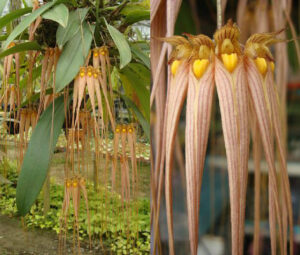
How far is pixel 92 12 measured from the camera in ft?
2.86

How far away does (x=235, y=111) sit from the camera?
25cm

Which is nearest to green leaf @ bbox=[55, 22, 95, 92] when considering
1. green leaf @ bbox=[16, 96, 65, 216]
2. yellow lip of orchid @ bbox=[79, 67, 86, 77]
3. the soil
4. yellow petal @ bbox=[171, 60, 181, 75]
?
yellow lip of orchid @ bbox=[79, 67, 86, 77]

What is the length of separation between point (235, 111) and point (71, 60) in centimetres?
50

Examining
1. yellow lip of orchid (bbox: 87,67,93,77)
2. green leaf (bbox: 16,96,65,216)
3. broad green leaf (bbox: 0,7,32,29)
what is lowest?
green leaf (bbox: 16,96,65,216)

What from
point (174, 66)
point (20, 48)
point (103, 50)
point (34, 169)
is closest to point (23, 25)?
point (20, 48)

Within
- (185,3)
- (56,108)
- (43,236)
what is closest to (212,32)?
(185,3)

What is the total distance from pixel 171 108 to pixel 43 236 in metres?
1.58

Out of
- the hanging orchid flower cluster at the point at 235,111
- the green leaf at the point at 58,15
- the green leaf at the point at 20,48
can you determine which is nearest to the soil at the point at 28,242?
the green leaf at the point at 20,48

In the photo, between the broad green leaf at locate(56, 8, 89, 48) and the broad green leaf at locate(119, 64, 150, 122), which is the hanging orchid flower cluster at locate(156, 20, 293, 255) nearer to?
the broad green leaf at locate(56, 8, 89, 48)

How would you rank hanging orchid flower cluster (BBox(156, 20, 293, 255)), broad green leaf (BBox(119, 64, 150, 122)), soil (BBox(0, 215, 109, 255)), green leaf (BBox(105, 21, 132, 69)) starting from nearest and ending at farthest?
hanging orchid flower cluster (BBox(156, 20, 293, 255))
green leaf (BBox(105, 21, 132, 69))
broad green leaf (BBox(119, 64, 150, 122))
soil (BBox(0, 215, 109, 255))

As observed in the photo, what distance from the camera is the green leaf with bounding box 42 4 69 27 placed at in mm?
627

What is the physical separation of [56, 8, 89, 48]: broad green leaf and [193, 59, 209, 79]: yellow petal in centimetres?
46

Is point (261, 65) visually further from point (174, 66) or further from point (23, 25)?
point (23, 25)

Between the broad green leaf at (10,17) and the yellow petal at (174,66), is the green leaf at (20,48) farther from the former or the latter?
the yellow petal at (174,66)
